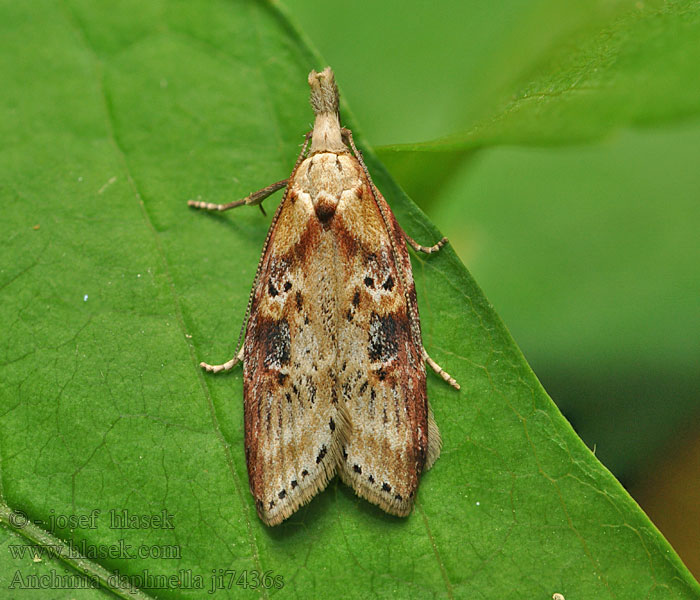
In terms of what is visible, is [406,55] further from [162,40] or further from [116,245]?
[116,245]

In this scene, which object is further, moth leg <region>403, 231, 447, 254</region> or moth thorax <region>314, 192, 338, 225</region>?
moth thorax <region>314, 192, 338, 225</region>

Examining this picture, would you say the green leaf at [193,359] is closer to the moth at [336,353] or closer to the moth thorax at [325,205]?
the moth at [336,353]

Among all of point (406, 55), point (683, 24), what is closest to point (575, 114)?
point (683, 24)

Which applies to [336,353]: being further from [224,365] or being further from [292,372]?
[224,365]

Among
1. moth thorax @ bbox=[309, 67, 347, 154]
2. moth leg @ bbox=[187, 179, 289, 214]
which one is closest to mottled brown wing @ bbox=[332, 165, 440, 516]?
moth thorax @ bbox=[309, 67, 347, 154]

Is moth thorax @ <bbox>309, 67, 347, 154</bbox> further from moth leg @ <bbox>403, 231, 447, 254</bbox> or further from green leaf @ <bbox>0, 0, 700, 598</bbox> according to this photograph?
moth leg @ <bbox>403, 231, 447, 254</bbox>

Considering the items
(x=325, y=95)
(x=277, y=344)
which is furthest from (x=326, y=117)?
(x=277, y=344)
